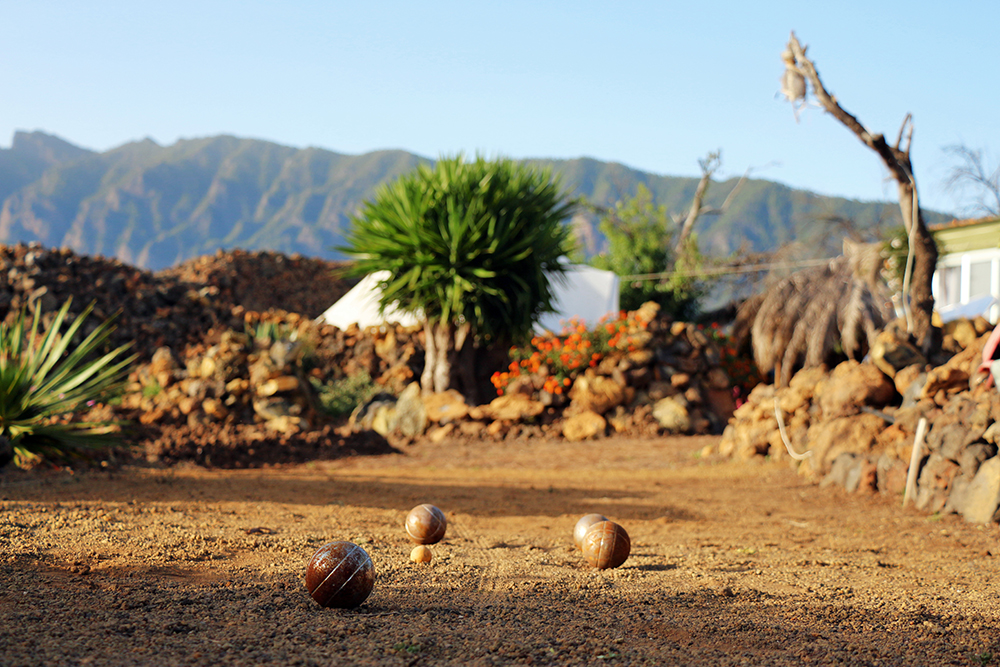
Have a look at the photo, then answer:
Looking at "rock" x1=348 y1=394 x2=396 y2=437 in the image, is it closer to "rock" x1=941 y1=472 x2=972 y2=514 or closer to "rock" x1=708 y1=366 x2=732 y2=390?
"rock" x1=708 y1=366 x2=732 y2=390

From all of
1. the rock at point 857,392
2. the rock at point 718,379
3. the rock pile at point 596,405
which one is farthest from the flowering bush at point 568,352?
the rock at point 857,392

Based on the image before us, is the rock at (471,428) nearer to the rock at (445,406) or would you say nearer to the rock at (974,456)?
the rock at (445,406)

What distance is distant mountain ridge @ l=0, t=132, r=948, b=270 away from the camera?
449ft

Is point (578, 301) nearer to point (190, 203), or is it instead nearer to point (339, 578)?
point (339, 578)

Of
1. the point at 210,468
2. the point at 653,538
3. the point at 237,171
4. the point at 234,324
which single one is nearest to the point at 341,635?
the point at 653,538

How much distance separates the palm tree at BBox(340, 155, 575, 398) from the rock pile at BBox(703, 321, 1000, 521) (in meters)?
4.21

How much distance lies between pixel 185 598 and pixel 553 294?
33.3ft

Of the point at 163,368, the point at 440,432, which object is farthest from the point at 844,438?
the point at 163,368

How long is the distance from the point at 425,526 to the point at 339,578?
1.34 m

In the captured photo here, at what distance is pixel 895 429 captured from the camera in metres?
6.99

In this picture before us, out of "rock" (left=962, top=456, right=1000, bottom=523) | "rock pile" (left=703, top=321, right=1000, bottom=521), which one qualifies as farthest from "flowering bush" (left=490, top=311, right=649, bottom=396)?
"rock" (left=962, top=456, right=1000, bottom=523)

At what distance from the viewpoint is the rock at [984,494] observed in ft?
17.0

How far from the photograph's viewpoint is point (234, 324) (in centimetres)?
1620

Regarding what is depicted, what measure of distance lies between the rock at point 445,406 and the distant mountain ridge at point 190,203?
110 m
